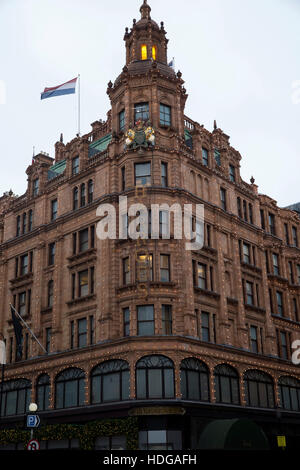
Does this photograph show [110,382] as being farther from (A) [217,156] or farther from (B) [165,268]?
(A) [217,156]

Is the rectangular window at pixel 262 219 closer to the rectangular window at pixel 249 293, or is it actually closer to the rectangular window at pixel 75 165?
the rectangular window at pixel 249 293

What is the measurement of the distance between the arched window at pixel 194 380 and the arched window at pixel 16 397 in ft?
50.8

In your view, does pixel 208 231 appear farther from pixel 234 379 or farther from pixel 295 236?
pixel 295 236

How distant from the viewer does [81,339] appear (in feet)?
141

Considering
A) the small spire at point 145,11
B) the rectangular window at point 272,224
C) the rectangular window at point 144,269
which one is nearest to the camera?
the rectangular window at point 144,269

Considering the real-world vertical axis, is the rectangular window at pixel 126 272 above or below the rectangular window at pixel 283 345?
above

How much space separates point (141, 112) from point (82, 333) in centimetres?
1985

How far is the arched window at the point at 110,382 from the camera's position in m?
37.1

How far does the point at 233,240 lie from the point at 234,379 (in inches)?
503

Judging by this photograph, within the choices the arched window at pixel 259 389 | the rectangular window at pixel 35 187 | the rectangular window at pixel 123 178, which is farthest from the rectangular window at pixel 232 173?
the rectangular window at pixel 35 187

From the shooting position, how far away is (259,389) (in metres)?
44.4

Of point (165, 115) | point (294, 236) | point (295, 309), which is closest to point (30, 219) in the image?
Result: point (165, 115)

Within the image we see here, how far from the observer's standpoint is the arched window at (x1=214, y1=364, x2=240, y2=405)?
40188 millimetres

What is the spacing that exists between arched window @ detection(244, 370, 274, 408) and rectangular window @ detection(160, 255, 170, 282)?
11081mm
